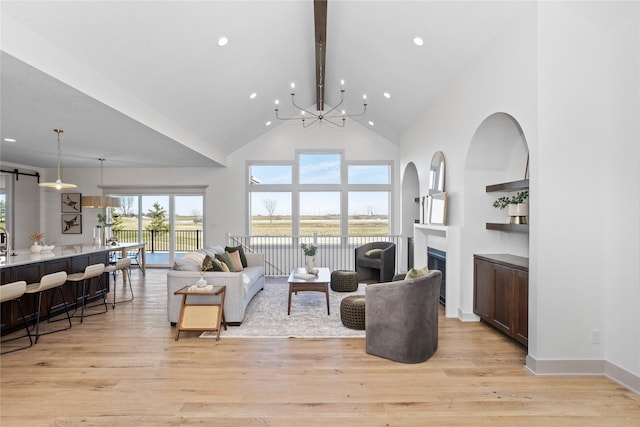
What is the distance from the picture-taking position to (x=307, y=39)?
4.82 m

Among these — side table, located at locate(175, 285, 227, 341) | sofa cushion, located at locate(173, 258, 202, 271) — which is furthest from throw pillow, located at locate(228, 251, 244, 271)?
side table, located at locate(175, 285, 227, 341)

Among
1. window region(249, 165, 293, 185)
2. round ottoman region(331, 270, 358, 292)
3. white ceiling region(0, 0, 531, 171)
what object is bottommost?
round ottoman region(331, 270, 358, 292)

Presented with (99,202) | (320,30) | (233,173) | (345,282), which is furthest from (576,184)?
(99,202)

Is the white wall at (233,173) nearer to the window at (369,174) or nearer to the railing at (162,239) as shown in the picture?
the window at (369,174)

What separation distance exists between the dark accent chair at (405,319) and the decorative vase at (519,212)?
1.19m

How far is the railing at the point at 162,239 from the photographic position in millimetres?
8320

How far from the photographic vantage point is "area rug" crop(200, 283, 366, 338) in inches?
148

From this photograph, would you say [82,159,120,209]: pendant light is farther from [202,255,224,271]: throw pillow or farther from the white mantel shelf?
the white mantel shelf

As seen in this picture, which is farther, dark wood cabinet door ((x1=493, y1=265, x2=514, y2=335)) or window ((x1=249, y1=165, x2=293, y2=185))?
window ((x1=249, y1=165, x2=293, y2=185))

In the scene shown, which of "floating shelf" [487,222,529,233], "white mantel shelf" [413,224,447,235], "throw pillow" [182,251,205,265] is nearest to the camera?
"floating shelf" [487,222,529,233]

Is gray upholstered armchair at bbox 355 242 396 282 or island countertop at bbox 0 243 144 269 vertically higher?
island countertop at bbox 0 243 144 269

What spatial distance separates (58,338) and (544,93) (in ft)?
18.1

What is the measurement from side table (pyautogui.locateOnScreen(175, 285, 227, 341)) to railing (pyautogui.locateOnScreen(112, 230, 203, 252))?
4843 mm

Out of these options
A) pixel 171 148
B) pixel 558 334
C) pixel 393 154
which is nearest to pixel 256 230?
pixel 171 148
